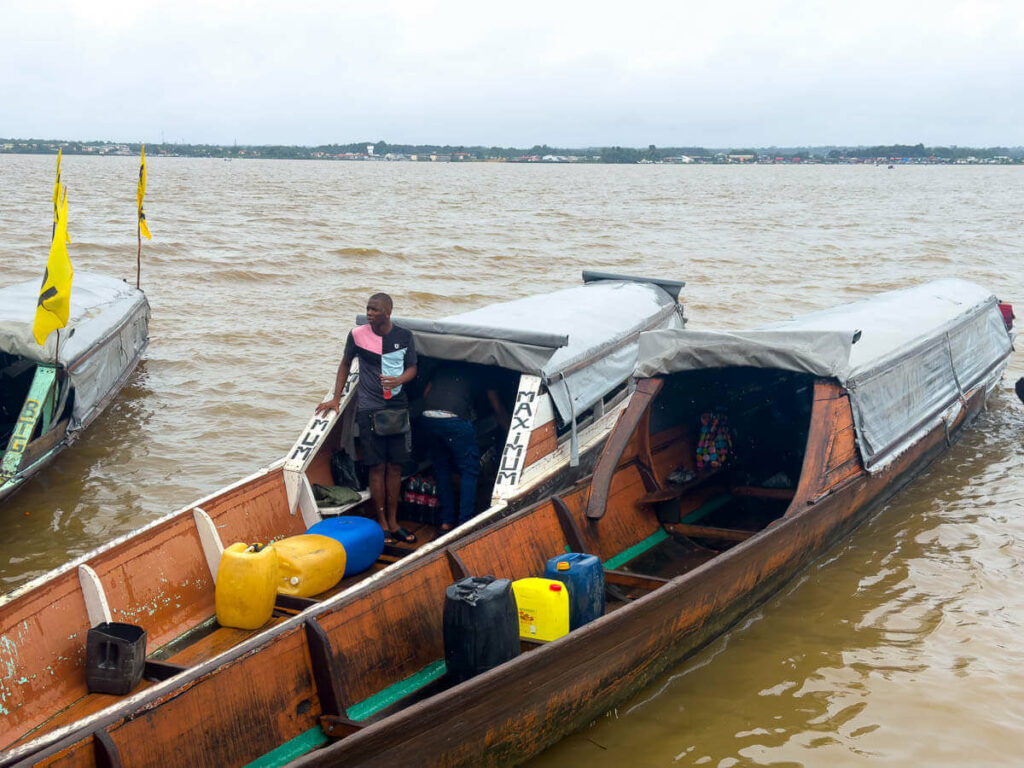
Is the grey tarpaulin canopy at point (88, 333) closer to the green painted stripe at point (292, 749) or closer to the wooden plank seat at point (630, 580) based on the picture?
the green painted stripe at point (292, 749)

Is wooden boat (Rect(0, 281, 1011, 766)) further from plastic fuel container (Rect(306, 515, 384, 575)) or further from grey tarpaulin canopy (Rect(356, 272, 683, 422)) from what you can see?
plastic fuel container (Rect(306, 515, 384, 575))

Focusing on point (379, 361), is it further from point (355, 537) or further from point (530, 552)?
point (530, 552)

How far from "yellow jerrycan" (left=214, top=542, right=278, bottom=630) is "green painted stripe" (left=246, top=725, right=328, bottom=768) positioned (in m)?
1.15

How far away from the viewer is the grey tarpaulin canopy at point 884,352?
7.18 m

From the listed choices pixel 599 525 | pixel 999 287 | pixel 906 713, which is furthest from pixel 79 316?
pixel 999 287

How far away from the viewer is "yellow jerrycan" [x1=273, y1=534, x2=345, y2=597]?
6055 millimetres

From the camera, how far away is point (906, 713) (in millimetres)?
5840

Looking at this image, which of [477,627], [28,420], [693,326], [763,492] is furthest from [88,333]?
[693,326]

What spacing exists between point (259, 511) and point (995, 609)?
18.9 feet

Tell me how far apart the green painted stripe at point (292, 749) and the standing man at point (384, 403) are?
8.18ft

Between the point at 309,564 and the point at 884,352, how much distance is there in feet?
18.0

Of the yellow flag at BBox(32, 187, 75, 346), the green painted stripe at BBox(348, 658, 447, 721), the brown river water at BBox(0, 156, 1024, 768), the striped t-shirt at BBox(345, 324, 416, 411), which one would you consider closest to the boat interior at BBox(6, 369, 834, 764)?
Result: the green painted stripe at BBox(348, 658, 447, 721)

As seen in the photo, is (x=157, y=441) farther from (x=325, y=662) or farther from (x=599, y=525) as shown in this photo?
(x=325, y=662)

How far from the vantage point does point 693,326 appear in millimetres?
18531
